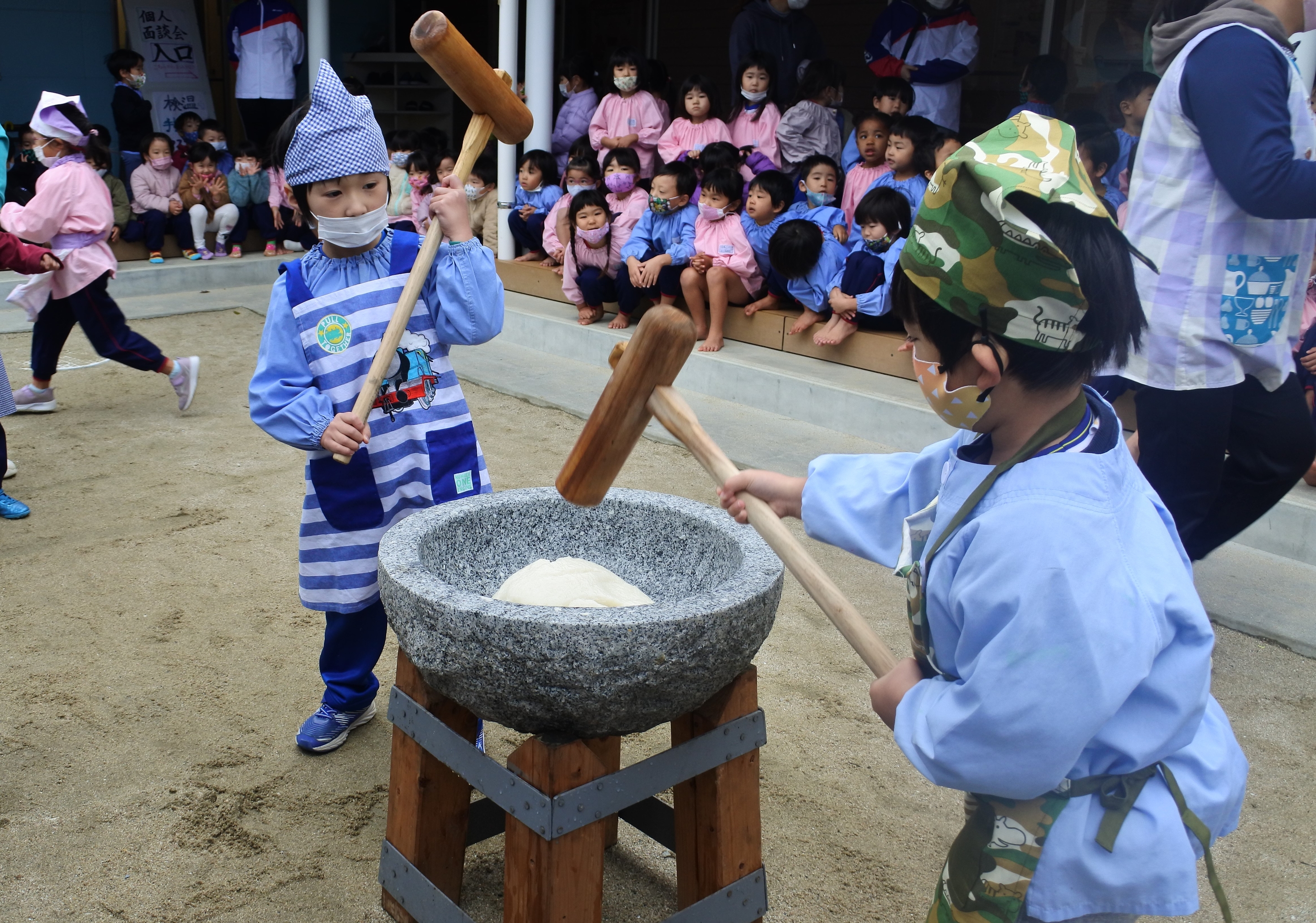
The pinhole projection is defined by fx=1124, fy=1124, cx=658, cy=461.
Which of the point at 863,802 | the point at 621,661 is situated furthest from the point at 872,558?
the point at 863,802

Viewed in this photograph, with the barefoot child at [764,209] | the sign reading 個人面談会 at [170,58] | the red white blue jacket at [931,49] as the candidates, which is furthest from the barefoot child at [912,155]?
the sign reading 個人面談会 at [170,58]

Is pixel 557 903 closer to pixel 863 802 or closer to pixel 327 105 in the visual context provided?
pixel 863 802

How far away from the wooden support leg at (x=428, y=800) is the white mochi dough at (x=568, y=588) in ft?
0.67

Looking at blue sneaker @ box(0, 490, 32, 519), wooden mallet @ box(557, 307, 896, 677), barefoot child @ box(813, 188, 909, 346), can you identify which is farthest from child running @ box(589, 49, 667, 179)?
wooden mallet @ box(557, 307, 896, 677)

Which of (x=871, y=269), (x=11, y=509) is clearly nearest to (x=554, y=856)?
(x=11, y=509)

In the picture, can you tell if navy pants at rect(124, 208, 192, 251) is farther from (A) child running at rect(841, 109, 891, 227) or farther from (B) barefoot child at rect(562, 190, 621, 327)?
(A) child running at rect(841, 109, 891, 227)

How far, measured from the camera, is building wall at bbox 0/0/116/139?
361 inches

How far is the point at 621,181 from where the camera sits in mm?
6391

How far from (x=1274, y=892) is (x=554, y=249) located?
17.5 ft

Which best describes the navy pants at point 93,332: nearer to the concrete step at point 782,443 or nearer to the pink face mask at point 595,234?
the concrete step at point 782,443

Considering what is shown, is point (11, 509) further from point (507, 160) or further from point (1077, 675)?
point (507, 160)

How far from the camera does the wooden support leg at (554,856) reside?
61.1 inches

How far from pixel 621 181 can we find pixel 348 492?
4.54 m

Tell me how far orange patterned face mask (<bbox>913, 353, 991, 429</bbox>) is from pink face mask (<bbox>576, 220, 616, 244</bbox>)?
16.6 feet
